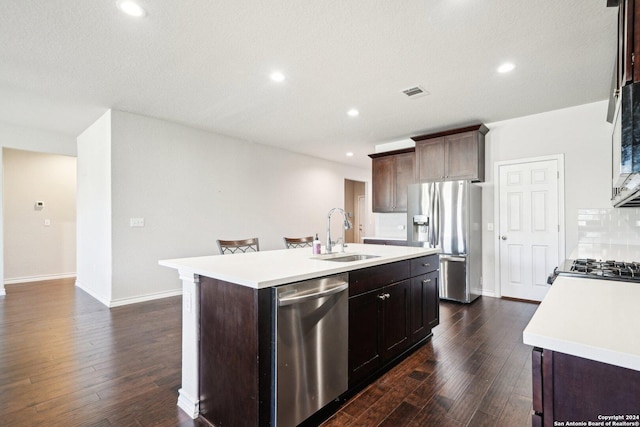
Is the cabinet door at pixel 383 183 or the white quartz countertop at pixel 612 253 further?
the cabinet door at pixel 383 183

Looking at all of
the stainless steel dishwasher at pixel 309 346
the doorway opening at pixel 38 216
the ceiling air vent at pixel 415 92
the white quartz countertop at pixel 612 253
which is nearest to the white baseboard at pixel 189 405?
the stainless steel dishwasher at pixel 309 346

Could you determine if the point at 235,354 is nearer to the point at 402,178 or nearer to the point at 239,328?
the point at 239,328

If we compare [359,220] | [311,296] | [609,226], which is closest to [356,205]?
[359,220]

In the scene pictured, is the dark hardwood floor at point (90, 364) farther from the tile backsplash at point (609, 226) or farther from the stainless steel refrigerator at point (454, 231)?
the tile backsplash at point (609, 226)

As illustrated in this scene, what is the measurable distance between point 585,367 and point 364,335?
1370mm

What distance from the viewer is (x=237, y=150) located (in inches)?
216

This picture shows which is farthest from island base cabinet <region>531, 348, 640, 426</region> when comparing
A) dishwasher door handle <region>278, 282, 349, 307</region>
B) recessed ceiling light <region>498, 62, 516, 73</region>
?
recessed ceiling light <region>498, 62, 516, 73</region>

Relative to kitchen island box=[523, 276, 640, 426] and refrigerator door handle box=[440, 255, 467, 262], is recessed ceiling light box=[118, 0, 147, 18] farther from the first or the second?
refrigerator door handle box=[440, 255, 467, 262]

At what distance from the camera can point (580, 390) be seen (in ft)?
2.64

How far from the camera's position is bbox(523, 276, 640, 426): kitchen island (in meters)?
0.74

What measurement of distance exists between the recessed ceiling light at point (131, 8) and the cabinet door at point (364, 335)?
2.50m

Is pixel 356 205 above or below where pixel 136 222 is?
above

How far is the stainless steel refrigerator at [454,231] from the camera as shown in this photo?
13.7 ft

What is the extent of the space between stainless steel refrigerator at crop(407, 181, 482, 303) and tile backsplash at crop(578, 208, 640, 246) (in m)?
1.21
